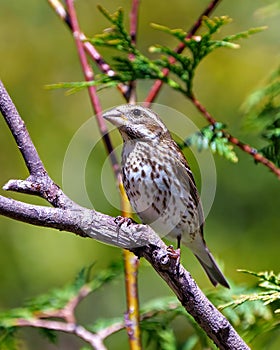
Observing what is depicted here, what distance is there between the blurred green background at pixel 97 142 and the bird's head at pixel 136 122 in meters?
1.13

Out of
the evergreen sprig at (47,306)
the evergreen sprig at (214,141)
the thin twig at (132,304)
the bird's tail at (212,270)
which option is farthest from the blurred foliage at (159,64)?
the evergreen sprig at (47,306)

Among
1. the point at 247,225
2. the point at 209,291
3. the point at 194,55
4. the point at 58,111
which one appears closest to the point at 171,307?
the point at 209,291

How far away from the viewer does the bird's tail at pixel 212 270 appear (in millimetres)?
3033

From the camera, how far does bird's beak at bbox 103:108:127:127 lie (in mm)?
2654

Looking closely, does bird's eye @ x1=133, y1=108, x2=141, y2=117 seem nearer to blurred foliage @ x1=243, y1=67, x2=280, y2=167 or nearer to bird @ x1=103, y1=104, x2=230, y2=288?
bird @ x1=103, y1=104, x2=230, y2=288

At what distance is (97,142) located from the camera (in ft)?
13.7

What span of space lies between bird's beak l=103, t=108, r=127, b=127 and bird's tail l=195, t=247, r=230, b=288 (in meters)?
0.77

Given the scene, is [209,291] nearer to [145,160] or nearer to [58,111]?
[145,160]

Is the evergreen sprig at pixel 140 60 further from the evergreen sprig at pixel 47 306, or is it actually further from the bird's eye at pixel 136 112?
the evergreen sprig at pixel 47 306

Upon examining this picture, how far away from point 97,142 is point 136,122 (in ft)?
4.80

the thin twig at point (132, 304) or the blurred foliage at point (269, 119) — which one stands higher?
the blurred foliage at point (269, 119)

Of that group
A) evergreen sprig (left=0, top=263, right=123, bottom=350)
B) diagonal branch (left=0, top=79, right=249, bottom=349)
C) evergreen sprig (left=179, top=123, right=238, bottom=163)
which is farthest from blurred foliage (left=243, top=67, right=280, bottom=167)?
evergreen sprig (left=0, top=263, right=123, bottom=350)

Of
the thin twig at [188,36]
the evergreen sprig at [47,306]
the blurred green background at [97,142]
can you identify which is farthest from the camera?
the blurred green background at [97,142]

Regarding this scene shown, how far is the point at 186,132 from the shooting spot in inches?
113
